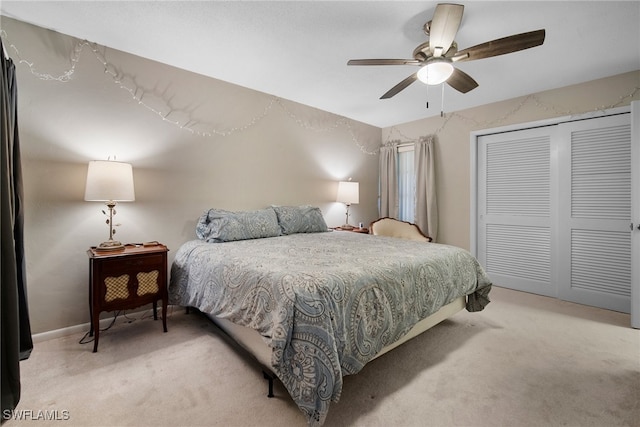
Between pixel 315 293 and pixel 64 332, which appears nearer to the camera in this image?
pixel 315 293

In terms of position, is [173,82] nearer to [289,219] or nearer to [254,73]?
[254,73]

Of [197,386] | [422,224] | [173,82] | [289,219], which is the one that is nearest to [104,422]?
[197,386]

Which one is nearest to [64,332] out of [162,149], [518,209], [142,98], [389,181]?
[162,149]

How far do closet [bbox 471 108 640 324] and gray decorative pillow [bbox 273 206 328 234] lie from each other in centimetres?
229

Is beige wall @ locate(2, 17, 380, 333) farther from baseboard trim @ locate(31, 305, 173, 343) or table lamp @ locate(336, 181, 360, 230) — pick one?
table lamp @ locate(336, 181, 360, 230)

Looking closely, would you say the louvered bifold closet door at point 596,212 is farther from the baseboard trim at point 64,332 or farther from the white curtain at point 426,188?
the baseboard trim at point 64,332

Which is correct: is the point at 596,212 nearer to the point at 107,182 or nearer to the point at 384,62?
the point at 384,62

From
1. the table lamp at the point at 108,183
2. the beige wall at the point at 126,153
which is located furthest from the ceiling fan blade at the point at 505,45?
the table lamp at the point at 108,183

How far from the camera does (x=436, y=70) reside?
2.11 m

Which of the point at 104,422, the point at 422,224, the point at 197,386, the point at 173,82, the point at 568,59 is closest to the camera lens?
the point at 104,422

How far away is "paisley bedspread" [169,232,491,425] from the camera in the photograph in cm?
140

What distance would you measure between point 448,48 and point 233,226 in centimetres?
232

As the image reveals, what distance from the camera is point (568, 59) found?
274 cm

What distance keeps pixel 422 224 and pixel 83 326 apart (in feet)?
14.1
